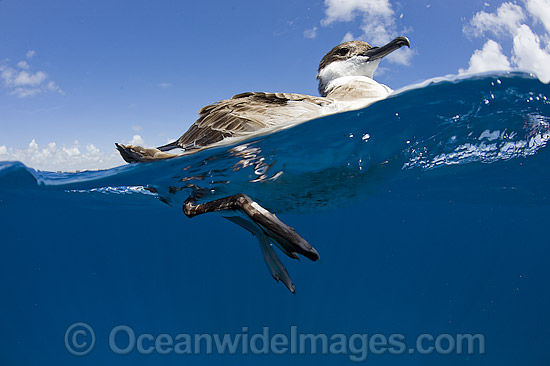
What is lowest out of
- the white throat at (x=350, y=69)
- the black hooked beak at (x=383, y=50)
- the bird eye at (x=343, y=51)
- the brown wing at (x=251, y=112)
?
the brown wing at (x=251, y=112)

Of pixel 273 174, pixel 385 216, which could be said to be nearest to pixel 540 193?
pixel 385 216

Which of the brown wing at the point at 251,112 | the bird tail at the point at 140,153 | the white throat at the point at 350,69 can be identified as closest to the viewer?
the brown wing at the point at 251,112

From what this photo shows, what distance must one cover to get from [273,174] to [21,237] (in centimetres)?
1982

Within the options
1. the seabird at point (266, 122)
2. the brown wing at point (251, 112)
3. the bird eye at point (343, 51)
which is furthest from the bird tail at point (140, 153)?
the bird eye at point (343, 51)

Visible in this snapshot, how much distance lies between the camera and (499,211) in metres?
21.5

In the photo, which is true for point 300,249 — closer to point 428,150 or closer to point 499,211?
point 428,150

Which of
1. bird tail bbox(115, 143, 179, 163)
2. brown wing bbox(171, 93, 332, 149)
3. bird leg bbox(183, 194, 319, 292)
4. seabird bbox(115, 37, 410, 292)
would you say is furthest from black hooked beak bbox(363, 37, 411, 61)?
bird tail bbox(115, 143, 179, 163)

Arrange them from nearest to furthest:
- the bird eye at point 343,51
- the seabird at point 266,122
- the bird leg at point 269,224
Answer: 1. the bird leg at point 269,224
2. the seabird at point 266,122
3. the bird eye at point 343,51

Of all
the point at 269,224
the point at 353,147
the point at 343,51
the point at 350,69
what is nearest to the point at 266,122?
the point at 269,224

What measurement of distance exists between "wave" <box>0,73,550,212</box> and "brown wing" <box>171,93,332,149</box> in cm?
68

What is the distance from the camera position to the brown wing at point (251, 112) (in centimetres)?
385

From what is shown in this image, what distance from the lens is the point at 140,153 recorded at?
171 inches

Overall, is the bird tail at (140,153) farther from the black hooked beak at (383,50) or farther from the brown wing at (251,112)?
the black hooked beak at (383,50)

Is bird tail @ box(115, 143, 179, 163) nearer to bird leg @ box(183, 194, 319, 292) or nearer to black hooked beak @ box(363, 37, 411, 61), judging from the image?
bird leg @ box(183, 194, 319, 292)
